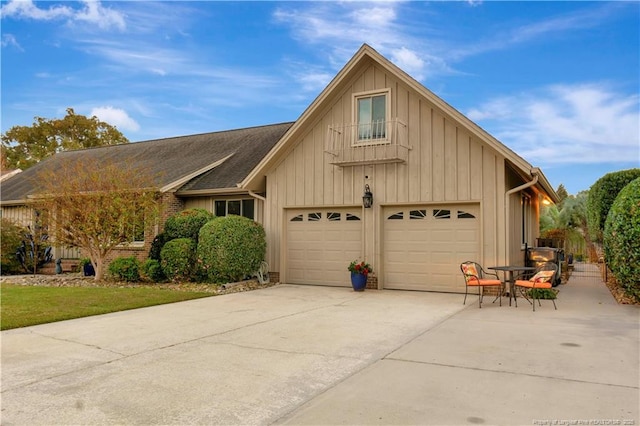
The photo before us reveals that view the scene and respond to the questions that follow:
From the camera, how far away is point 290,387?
4.35 m

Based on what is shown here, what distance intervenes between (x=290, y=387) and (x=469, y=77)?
1619 centimetres

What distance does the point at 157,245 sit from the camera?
1385 cm

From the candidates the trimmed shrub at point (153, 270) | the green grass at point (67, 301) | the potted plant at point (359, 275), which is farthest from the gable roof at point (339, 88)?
the green grass at point (67, 301)

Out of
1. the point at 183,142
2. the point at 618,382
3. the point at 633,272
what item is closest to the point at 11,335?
the point at 618,382

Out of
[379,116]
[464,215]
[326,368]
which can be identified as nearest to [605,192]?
[464,215]

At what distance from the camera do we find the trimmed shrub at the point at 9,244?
16109mm

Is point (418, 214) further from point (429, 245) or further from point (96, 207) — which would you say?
point (96, 207)

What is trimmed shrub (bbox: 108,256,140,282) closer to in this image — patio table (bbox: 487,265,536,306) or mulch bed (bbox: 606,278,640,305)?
patio table (bbox: 487,265,536,306)

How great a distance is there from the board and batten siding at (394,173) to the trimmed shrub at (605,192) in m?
6.51

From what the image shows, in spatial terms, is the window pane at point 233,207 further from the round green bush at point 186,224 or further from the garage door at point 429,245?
the garage door at point 429,245

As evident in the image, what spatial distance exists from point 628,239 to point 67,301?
11.1 meters

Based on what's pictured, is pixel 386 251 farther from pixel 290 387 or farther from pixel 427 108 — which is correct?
pixel 290 387

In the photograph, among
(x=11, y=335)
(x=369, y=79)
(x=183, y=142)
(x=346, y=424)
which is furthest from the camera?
(x=183, y=142)

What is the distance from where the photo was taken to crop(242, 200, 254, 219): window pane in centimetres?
1473
